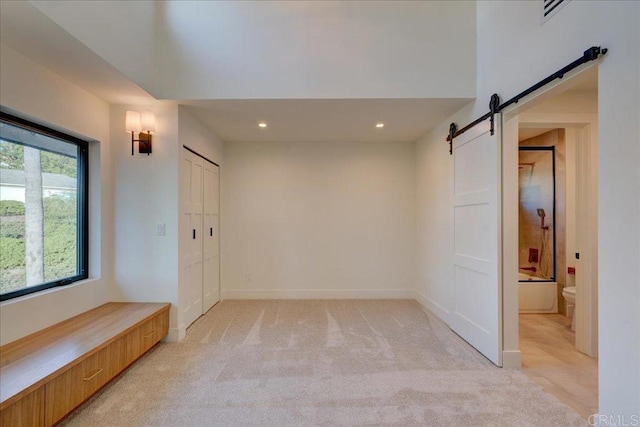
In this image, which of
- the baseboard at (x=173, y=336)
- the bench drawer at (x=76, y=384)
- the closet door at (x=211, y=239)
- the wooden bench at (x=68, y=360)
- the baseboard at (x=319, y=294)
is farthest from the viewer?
the baseboard at (x=319, y=294)

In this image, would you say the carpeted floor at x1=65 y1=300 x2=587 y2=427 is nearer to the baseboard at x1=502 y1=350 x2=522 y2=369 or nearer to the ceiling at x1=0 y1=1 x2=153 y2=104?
the baseboard at x1=502 y1=350 x2=522 y2=369

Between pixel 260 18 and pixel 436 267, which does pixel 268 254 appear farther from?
pixel 260 18

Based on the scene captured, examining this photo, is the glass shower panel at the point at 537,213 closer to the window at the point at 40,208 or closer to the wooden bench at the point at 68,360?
the wooden bench at the point at 68,360

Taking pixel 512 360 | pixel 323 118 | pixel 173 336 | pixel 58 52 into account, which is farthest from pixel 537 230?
pixel 58 52

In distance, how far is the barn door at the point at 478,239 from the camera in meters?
2.61

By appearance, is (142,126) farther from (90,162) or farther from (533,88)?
(533,88)

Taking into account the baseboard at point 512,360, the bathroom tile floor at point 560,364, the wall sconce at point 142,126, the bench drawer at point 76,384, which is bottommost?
the bathroom tile floor at point 560,364

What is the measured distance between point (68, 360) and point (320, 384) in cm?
166

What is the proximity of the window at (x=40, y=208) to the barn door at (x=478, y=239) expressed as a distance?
3.72 m

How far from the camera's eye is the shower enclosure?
414cm

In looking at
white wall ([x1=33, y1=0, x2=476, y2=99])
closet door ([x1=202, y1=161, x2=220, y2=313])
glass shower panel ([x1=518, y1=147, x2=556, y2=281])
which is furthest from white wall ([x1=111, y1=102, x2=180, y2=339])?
glass shower panel ([x1=518, y1=147, x2=556, y2=281])

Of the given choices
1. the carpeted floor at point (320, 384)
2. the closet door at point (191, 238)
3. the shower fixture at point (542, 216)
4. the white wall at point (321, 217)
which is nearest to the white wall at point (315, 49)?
the closet door at point (191, 238)

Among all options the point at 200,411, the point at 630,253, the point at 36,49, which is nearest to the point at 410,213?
the point at 630,253

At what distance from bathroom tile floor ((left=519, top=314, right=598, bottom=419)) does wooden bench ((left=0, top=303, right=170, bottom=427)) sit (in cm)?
323
